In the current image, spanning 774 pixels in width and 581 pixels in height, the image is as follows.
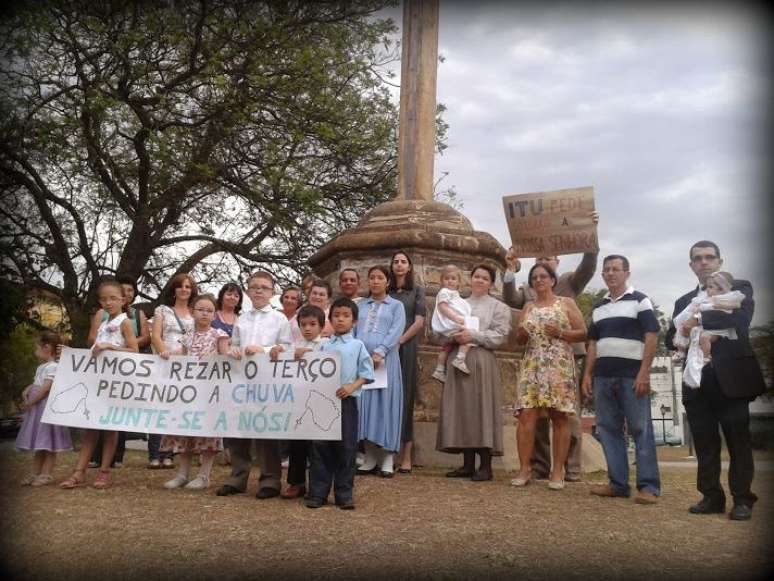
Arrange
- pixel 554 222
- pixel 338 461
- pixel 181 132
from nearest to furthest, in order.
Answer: pixel 338 461 → pixel 554 222 → pixel 181 132

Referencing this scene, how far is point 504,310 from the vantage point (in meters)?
6.86

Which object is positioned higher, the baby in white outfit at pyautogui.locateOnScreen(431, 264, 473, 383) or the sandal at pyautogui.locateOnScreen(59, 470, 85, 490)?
the baby in white outfit at pyautogui.locateOnScreen(431, 264, 473, 383)

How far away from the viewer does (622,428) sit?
588 cm

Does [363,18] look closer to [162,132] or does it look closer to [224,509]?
[162,132]

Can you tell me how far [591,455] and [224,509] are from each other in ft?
15.4

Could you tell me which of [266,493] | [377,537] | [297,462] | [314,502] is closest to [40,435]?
[266,493]

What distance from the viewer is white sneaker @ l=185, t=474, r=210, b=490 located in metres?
5.96

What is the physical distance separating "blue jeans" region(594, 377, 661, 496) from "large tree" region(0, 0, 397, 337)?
7788 millimetres

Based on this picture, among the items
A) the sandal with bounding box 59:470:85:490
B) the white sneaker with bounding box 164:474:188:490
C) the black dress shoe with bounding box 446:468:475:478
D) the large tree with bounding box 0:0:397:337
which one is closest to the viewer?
the sandal with bounding box 59:470:85:490

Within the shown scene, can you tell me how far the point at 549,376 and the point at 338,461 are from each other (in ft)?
6.43

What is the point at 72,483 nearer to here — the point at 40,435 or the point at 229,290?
the point at 40,435

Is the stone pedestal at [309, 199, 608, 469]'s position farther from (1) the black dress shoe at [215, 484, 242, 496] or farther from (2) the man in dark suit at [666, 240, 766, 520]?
(2) the man in dark suit at [666, 240, 766, 520]

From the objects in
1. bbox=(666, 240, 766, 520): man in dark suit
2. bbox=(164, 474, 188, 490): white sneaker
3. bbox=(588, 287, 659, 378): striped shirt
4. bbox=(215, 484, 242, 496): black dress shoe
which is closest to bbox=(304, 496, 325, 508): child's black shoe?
bbox=(215, 484, 242, 496): black dress shoe

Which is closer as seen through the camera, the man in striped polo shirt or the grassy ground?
the grassy ground
